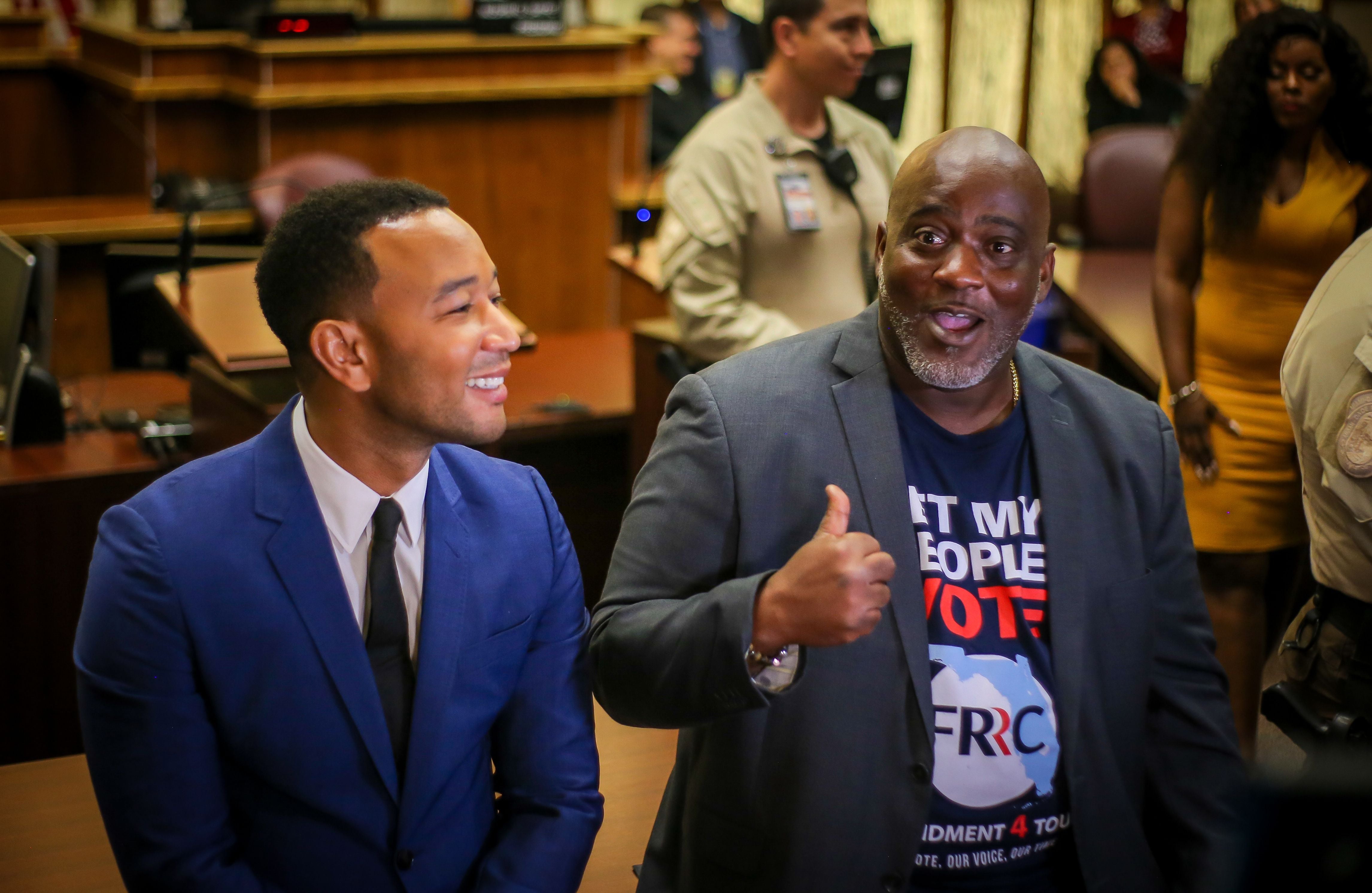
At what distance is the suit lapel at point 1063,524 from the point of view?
146cm

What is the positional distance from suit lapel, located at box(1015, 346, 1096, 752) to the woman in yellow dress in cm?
103

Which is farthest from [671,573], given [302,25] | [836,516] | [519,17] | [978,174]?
[519,17]

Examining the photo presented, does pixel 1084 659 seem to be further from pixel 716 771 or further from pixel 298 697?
pixel 298 697

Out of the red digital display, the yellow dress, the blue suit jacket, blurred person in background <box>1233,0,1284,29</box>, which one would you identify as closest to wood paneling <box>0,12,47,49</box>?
the red digital display

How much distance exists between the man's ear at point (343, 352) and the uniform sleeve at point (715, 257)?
1.80m

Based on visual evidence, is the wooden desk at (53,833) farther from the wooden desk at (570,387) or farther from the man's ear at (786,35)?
the man's ear at (786,35)

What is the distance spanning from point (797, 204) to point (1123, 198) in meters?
2.46

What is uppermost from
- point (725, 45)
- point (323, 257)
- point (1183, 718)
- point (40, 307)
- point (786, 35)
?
point (725, 45)

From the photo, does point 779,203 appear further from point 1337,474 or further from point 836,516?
point 836,516

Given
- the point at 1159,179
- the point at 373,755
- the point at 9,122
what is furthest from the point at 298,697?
the point at 9,122

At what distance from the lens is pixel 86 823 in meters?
1.59

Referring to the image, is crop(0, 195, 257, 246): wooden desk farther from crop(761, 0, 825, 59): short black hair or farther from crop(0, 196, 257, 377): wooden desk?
crop(761, 0, 825, 59): short black hair

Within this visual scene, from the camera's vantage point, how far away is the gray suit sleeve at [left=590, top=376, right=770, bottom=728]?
1370 mm

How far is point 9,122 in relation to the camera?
678 cm
